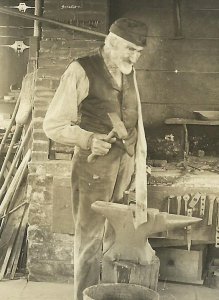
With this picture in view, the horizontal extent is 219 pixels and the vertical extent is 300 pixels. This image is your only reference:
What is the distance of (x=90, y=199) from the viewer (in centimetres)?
376

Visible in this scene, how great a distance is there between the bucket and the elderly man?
12.6 inches

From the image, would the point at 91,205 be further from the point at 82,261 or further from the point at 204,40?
the point at 204,40

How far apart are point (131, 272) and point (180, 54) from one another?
2.25 m

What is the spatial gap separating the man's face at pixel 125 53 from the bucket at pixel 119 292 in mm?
1529

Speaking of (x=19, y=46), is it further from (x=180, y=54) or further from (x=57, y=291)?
(x=57, y=291)

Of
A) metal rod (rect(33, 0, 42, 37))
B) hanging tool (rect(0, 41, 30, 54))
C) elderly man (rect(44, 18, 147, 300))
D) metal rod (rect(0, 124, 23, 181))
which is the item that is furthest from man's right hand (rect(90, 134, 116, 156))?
hanging tool (rect(0, 41, 30, 54))

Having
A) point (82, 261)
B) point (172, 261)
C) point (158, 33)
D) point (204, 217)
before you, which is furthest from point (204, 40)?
point (82, 261)

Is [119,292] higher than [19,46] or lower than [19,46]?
lower

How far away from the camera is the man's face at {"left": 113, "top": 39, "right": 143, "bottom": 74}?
11.6 feet

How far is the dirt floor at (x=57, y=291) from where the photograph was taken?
4.26m

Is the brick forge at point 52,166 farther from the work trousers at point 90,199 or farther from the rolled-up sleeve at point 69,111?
the rolled-up sleeve at point 69,111

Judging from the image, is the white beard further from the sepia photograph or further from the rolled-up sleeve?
the rolled-up sleeve

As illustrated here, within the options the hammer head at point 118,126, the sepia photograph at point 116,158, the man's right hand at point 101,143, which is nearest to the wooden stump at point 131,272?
the sepia photograph at point 116,158

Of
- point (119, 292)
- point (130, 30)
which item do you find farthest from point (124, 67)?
point (119, 292)
